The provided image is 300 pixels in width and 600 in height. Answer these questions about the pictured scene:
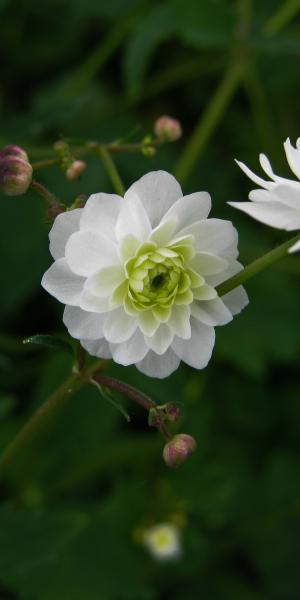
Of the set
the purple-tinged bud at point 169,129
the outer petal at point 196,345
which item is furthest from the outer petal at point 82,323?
the purple-tinged bud at point 169,129

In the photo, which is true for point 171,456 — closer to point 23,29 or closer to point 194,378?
point 194,378

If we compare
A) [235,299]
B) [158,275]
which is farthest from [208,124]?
[158,275]

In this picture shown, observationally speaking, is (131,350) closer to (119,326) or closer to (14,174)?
(119,326)

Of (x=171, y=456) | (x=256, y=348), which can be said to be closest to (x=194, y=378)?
(x=256, y=348)

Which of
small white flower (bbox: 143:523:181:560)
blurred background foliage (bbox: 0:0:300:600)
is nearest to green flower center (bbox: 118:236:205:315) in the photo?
blurred background foliage (bbox: 0:0:300:600)

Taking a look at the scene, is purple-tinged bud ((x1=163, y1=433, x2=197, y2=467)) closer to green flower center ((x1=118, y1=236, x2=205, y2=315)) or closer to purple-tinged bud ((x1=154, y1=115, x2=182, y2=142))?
green flower center ((x1=118, y1=236, x2=205, y2=315))

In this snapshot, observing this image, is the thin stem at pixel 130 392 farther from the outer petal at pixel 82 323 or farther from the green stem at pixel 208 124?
the green stem at pixel 208 124
